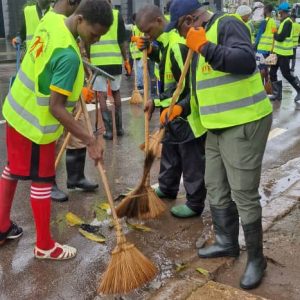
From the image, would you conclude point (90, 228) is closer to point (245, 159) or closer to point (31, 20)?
point (245, 159)

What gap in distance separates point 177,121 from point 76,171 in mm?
1378

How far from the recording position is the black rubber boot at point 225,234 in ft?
11.5

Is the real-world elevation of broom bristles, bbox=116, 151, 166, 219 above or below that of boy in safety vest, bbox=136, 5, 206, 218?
below

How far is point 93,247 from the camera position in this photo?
377cm

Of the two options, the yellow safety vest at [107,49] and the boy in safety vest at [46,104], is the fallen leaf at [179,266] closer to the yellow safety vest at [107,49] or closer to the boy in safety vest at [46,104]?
the boy in safety vest at [46,104]

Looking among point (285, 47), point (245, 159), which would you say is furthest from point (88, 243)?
point (285, 47)

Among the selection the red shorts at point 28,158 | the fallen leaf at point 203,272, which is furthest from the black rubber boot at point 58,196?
the fallen leaf at point 203,272

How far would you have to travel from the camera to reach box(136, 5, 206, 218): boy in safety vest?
13.0 feet

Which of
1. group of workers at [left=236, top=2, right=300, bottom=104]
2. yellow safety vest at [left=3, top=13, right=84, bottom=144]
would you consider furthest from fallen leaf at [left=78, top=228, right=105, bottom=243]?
group of workers at [left=236, top=2, right=300, bottom=104]

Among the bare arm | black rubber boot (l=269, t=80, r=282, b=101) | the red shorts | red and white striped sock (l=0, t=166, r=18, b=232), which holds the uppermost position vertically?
the bare arm

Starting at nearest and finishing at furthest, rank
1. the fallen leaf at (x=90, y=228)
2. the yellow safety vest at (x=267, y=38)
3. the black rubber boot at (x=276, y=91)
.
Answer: the fallen leaf at (x=90, y=228) < the black rubber boot at (x=276, y=91) < the yellow safety vest at (x=267, y=38)

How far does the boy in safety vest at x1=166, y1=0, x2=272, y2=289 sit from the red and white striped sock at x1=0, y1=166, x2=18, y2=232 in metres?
1.50

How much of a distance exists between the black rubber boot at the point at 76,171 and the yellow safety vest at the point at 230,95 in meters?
2.12

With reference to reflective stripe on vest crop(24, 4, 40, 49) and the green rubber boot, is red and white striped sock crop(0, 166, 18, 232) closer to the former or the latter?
the green rubber boot
